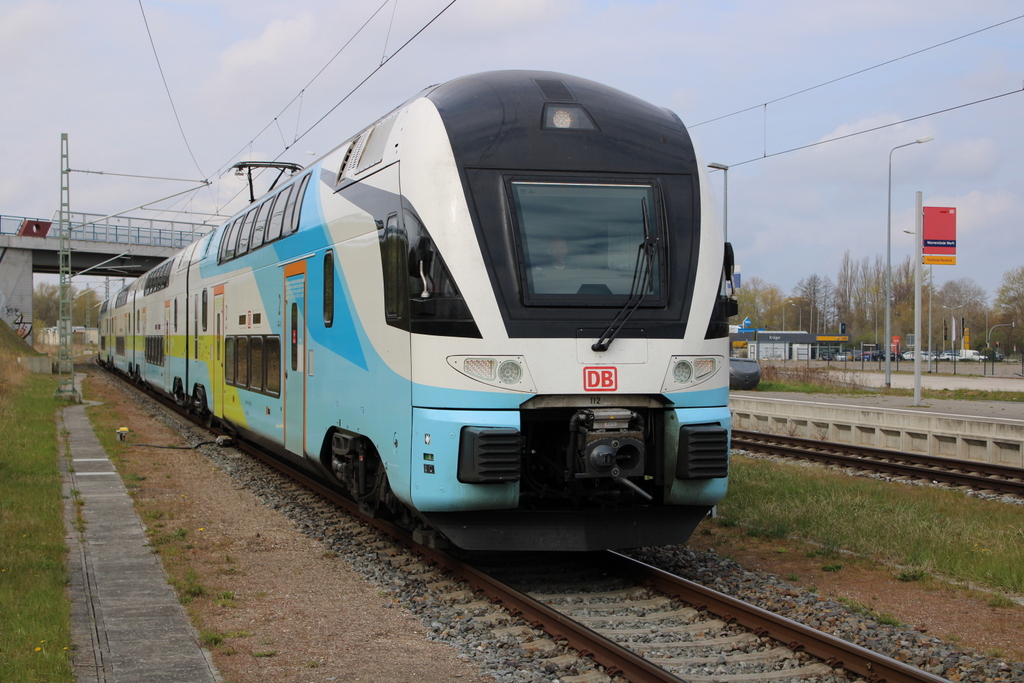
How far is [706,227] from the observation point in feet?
23.4

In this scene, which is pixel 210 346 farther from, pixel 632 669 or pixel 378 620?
pixel 632 669

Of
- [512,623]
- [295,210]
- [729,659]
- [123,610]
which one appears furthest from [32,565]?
[729,659]

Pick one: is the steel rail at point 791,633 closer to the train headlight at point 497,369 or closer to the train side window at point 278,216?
the train headlight at point 497,369

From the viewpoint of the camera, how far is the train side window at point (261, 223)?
38.7ft

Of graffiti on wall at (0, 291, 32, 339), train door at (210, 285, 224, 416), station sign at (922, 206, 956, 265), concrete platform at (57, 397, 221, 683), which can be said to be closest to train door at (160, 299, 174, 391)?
train door at (210, 285, 224, 416)

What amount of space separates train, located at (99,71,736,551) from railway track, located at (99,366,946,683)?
0.41 m

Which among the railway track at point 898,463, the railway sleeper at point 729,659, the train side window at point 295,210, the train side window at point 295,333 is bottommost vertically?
the railway track at point 898,463

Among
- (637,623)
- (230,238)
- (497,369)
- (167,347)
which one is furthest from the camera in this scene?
(167,347)

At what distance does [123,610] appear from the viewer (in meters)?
6.38

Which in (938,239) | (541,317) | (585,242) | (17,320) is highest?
(938,239)

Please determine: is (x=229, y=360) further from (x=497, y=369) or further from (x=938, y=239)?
(x=938, y=239)

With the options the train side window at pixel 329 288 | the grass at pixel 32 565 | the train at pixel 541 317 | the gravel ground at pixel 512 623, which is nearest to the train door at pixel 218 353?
the grass at pixel 32 565

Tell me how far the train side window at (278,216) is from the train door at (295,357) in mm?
811

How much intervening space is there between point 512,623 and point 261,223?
748 centimetres
